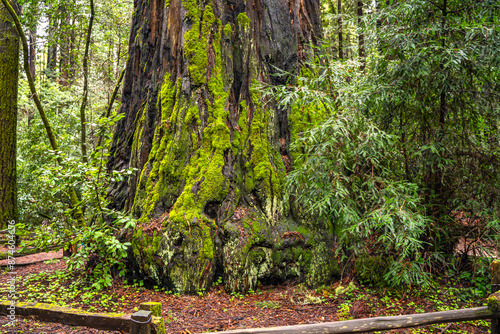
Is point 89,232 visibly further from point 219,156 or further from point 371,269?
point 371,269

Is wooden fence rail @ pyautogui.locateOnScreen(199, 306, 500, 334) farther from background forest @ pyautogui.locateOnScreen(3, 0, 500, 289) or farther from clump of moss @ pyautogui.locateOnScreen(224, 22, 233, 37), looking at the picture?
clump of moss @ pyautogui.locateOnScreen(224, 22, 233, 37)

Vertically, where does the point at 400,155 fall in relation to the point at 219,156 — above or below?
below

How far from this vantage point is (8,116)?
338 inches

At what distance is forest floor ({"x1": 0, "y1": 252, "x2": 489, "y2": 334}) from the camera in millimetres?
4465

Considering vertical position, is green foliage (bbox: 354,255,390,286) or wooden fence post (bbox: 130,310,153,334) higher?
wooden fence post (bbox: 130,310,153,334)

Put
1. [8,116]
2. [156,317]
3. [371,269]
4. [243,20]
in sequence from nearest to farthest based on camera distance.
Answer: [156,317] < [371,269] < [243,20] < [8,116]

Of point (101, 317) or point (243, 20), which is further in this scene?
point (243, 20)

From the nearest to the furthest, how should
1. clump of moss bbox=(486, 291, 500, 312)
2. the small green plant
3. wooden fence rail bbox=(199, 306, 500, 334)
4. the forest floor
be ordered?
wooden fence rail bbox=(199, 306, 500, 334)
clump of moss bbox=(486, 291, 500, 312)
the forest floor
the small green plant

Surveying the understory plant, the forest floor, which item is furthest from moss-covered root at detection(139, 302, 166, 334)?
the understory plant

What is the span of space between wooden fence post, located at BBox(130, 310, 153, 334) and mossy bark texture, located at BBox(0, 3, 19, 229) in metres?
7.71

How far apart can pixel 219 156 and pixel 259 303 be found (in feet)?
8.67

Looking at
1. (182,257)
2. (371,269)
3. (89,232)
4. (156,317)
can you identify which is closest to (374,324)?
(156,317)

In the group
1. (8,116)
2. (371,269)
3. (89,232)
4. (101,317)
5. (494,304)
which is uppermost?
(8,116)

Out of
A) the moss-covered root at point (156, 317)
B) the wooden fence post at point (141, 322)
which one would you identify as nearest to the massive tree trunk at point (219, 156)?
the moss-covered root at point (156, 317)
